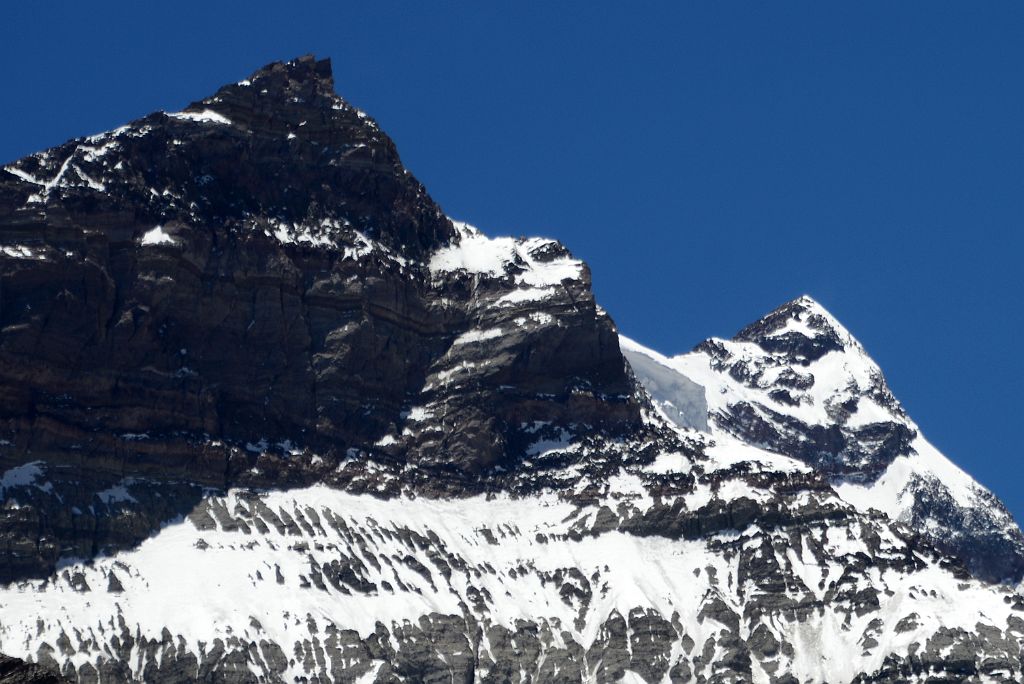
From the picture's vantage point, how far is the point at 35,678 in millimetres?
80000
